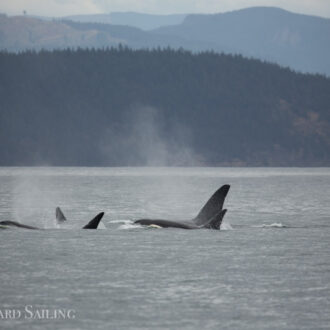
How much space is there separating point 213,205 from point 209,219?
101cm

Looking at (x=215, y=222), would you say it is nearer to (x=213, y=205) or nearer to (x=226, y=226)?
(x=213, y=205)

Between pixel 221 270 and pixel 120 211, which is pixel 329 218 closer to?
pixel 120 211

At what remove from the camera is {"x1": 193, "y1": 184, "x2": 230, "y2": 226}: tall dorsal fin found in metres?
41.2

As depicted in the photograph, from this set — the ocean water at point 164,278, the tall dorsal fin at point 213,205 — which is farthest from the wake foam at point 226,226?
the tall dorsal fin at point 213,205

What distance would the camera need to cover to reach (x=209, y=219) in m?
42.4

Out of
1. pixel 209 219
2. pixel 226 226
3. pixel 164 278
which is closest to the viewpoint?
pixel 164 278

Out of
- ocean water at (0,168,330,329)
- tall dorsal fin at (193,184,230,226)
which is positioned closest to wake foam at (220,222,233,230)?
ocean water at (0,168,330,329)

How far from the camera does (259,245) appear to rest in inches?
1373

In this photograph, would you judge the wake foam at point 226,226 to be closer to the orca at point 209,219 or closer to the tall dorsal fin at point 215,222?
the orca at point 209,219

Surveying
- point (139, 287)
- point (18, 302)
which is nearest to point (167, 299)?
point (139, 287)

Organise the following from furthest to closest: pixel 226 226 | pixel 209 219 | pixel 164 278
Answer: pixel 226 226
pixel 209 219
pixel 164 278

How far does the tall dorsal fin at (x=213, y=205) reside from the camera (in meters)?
41.2

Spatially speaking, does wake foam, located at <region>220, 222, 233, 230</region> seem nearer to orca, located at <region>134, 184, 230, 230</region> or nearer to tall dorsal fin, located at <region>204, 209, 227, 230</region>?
orca, located at <region>134, 184, 230, 230</region>

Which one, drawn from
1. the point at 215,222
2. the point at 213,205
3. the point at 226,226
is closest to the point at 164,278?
the point at 215,222
